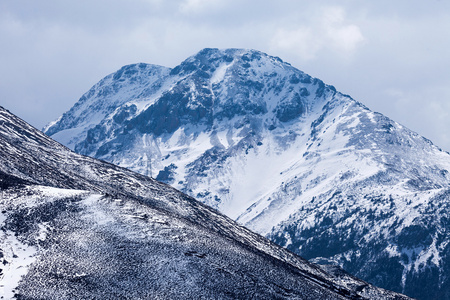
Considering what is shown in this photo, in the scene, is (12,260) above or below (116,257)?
below

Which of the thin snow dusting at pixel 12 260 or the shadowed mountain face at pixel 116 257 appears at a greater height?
the shadowed mountain face at pixel 116 257

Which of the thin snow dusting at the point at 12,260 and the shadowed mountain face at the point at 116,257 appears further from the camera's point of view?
the shadowed mountain face at the point at 116,257

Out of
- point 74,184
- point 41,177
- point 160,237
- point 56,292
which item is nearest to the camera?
point 56,292

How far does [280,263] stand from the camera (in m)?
142

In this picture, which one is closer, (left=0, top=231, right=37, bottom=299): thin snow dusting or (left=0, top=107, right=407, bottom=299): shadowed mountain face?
(left=0, top=231, right=37, bottom=299): thin snow dusting

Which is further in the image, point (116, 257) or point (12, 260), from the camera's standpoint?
point (116, 257)

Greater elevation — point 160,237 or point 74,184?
point 74,184

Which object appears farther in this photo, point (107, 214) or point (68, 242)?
point (107, 214)

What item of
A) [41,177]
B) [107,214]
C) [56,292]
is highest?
[41,177]

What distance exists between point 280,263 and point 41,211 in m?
42.5

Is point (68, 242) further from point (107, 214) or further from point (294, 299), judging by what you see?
point (294, 299)

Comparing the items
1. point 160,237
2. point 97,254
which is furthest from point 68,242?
point 160,237

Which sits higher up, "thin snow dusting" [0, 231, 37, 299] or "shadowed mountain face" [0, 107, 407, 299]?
"shadowed mountain face" [0, 107, 407, 299]

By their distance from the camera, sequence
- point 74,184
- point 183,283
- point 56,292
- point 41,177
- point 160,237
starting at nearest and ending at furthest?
point 56,292
point 183,283
point 160,237
point 41,177
point 74,184
